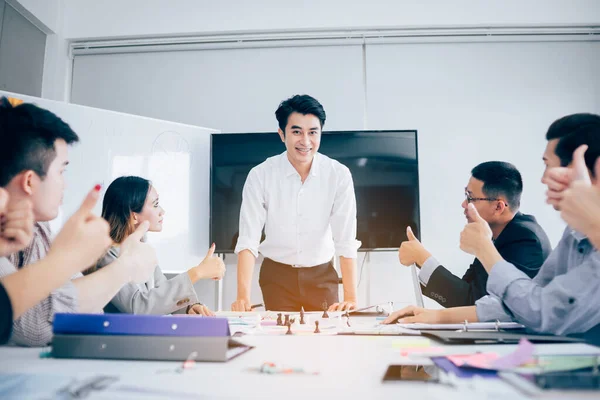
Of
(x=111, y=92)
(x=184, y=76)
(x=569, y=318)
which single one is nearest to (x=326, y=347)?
(x=569, y=318)

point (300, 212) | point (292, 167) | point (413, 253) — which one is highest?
point (292, 167)

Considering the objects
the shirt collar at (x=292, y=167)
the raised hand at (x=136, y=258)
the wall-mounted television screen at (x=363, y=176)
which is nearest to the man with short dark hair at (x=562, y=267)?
the raised hand at (x=136, y=258)

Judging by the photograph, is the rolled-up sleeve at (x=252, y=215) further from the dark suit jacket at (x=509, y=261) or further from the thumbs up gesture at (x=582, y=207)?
the thumbs up gesture at (x=582, y=207)

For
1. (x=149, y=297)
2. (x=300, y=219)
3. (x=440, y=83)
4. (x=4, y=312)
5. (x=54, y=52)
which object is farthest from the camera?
(x=54, y=52)

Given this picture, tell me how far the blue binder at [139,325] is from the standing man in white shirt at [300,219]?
1391 mm

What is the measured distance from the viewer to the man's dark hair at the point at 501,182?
208 cm

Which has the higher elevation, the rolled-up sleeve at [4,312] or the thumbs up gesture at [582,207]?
the thumbs up gesture at [582,207]

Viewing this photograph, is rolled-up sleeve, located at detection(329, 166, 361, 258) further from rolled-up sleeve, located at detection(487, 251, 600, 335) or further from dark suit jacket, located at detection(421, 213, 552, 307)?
rolled-up sleeve, located at detection(487, 251, 600, 335)

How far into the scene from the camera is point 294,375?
74cm

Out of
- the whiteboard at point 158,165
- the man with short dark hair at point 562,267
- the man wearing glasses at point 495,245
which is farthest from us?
the whiteboard at point 158,165

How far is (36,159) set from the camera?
1.02m

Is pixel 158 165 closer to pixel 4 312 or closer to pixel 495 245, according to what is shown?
pixel 495 245

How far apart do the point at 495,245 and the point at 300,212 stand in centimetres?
101

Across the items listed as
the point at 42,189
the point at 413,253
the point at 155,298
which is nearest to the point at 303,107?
the point at 413,253
